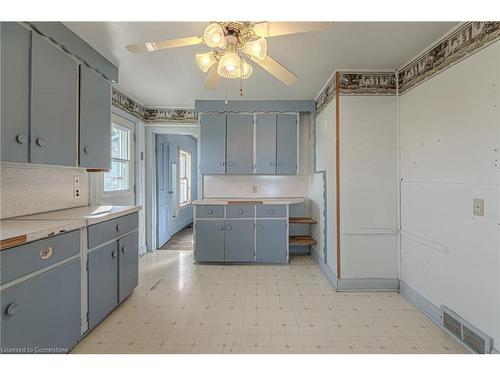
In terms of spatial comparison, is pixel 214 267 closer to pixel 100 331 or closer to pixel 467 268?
pixel 100 331

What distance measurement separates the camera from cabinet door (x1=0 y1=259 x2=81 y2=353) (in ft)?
3.64

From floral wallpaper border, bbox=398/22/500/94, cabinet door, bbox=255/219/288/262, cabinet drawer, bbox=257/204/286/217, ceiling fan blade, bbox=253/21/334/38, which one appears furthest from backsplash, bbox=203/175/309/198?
ceiling fan blade, bbox=253/21/334/38

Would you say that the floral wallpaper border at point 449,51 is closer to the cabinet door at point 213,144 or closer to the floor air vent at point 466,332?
the floor air vent at point 466,332

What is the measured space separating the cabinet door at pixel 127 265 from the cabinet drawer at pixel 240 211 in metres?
1.27

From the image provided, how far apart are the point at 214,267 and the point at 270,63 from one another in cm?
262

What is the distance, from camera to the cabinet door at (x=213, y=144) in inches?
137

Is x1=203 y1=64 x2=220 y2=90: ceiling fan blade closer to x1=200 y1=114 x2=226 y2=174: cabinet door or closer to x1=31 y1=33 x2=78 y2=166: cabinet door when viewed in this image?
x1=31 y1=33 x2=78 y2=166: cabinet door

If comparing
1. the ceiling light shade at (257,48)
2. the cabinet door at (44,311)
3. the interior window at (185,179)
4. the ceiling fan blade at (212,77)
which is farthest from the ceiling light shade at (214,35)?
the interior window at (185,179)

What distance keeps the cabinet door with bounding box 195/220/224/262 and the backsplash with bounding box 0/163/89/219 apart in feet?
4.73

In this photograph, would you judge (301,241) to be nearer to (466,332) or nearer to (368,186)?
(368,186)

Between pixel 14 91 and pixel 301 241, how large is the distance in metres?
3.28

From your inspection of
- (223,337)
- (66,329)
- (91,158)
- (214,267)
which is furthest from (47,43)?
(214,267)

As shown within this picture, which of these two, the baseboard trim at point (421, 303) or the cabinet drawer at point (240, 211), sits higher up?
the cabinet drawer at point (240, 211)

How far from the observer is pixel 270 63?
1.47 metres
